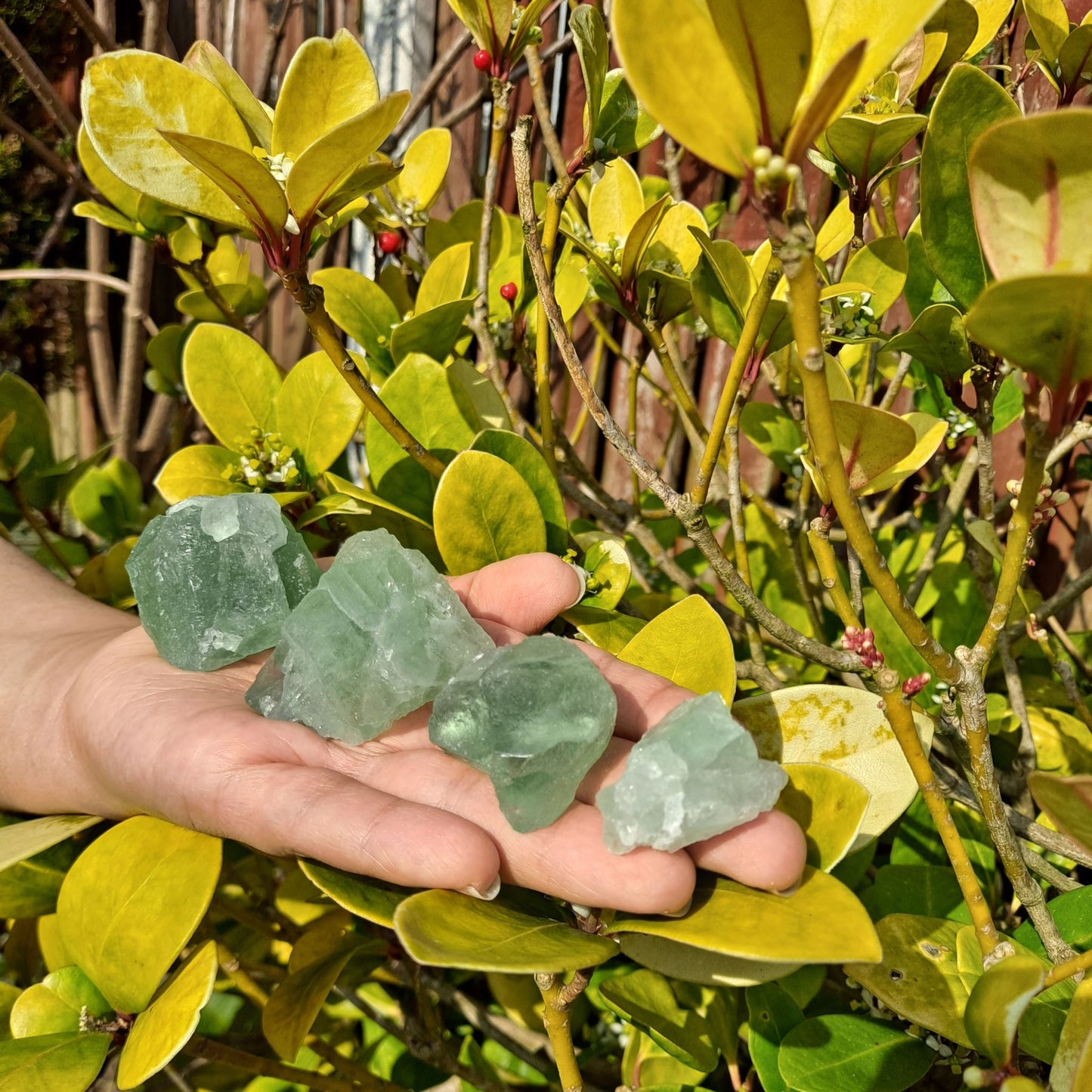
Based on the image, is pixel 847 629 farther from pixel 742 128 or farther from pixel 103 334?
pixel 103 334

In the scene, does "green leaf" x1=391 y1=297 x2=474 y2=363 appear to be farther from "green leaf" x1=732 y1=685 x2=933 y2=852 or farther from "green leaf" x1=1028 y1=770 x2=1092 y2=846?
"green leaf" x1=1028 y1=770 x2=1092 y2=846

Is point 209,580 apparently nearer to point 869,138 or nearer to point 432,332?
point 432,332

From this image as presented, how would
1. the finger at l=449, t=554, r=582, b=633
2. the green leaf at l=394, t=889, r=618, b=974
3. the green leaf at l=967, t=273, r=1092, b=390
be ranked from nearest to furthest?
the green leaf at l=967, t=273, r=1092, b=390, the green leaf at l=394, t=889, r=618, b=974, the finger at l=449, t=554, r=582, b=633

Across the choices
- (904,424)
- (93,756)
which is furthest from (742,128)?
(93,756)

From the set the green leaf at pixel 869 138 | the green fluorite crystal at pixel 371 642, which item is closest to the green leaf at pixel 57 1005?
the green fluorite crystal at pixel 371 642

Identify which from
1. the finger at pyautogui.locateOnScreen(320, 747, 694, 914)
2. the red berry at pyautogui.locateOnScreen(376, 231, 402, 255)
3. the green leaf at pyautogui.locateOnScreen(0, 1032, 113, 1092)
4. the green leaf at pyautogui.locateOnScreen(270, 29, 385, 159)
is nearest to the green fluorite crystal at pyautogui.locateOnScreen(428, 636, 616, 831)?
the finger at pyautogui.locateOnScreen(320, 747, 694, 914)

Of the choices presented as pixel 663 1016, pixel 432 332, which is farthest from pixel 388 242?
pixel 663 1016
